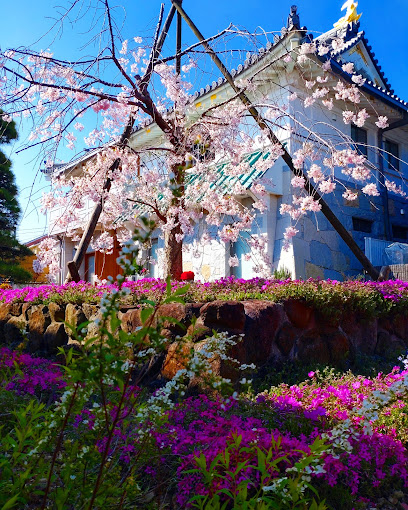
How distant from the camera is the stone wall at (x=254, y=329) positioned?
446cm

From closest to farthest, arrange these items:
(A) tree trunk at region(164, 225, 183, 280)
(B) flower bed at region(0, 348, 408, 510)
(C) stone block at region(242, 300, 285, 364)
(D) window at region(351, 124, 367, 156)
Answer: (B) flower bed at region(0, 348, 408, 510) < (C) stone block at region(242, 300, 285, 364) < (A) tree trunk at region(164, 225, 183, 280) < (D) window at region(351, 124, 367, 156)

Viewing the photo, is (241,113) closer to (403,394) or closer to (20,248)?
(403,394)

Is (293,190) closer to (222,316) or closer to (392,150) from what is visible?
(392,150)

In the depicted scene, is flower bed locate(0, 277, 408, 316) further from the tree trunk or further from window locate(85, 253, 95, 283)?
window locate(85, 253, 95, 283)

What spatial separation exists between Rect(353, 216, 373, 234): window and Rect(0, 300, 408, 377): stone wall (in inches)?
179

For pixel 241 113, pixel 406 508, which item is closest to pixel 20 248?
pixel 241 113

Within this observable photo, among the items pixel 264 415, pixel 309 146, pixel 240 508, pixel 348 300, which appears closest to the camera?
pixel 240 508

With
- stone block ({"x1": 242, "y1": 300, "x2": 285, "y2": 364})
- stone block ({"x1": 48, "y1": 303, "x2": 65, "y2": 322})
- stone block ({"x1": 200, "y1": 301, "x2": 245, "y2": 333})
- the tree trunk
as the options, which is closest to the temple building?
the tree trunk

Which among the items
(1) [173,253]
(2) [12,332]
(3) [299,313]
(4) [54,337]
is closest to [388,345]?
(3) [299,313]

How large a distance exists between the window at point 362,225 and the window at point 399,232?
128cm

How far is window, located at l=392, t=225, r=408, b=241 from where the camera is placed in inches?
493

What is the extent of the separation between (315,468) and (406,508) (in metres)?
1.06

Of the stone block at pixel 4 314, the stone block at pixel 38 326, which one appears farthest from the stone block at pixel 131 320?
the stone block at pixel 4 314

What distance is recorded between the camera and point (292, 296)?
541 cm
